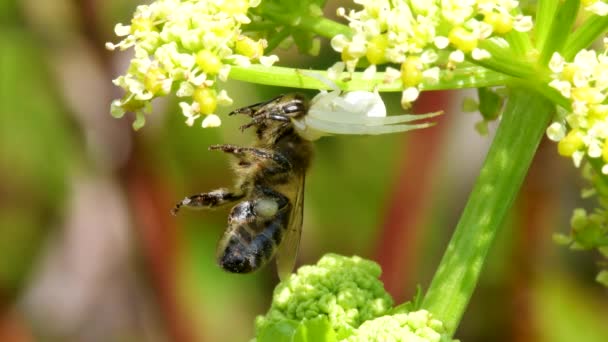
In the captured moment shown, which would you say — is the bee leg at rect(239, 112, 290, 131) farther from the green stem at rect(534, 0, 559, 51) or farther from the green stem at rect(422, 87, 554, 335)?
the green stem at rect(534, 0, 559, 51)

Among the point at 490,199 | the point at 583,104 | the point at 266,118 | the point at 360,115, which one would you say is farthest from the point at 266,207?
the point at 583,104

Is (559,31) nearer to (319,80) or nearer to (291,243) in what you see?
(319,80)

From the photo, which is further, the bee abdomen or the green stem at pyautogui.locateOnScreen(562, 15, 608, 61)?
the bee abdomen

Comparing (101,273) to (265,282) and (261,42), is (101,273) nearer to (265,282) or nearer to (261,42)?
(265,282)

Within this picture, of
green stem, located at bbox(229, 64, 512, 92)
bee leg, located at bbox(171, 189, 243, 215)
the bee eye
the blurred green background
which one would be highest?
green stem, located at bbox(229, 64, 512, 92)

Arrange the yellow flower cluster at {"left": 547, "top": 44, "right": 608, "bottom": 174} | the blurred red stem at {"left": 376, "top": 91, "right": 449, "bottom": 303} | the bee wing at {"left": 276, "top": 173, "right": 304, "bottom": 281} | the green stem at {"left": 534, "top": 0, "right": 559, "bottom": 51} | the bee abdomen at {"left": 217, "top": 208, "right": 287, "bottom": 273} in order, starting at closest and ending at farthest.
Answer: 1. the yellow flower cluster at {"left": 547, "top": 44, "right": 608, "bottom": 174}
2. the green stem at {"left": 534, "top": 0, "right": 559, "bottom": 51}
3. the bee abdomen at {"left": 217, "top": 208, "right": 287, "bottom": 273}
4. the bee wing at {"left": 276, "top": 173, "right": 304, "bottom": 281}
5. the blurred red stem at {"left": 376, "top": 91, "right": 449, "bottom": 303}

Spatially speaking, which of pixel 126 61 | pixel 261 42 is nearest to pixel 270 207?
pixel 261 42

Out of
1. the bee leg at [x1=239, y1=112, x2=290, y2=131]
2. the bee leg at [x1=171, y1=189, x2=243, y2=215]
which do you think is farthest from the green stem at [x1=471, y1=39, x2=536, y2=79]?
the bee leg at [x1=171, y1=189, x2=243, y2=215]
